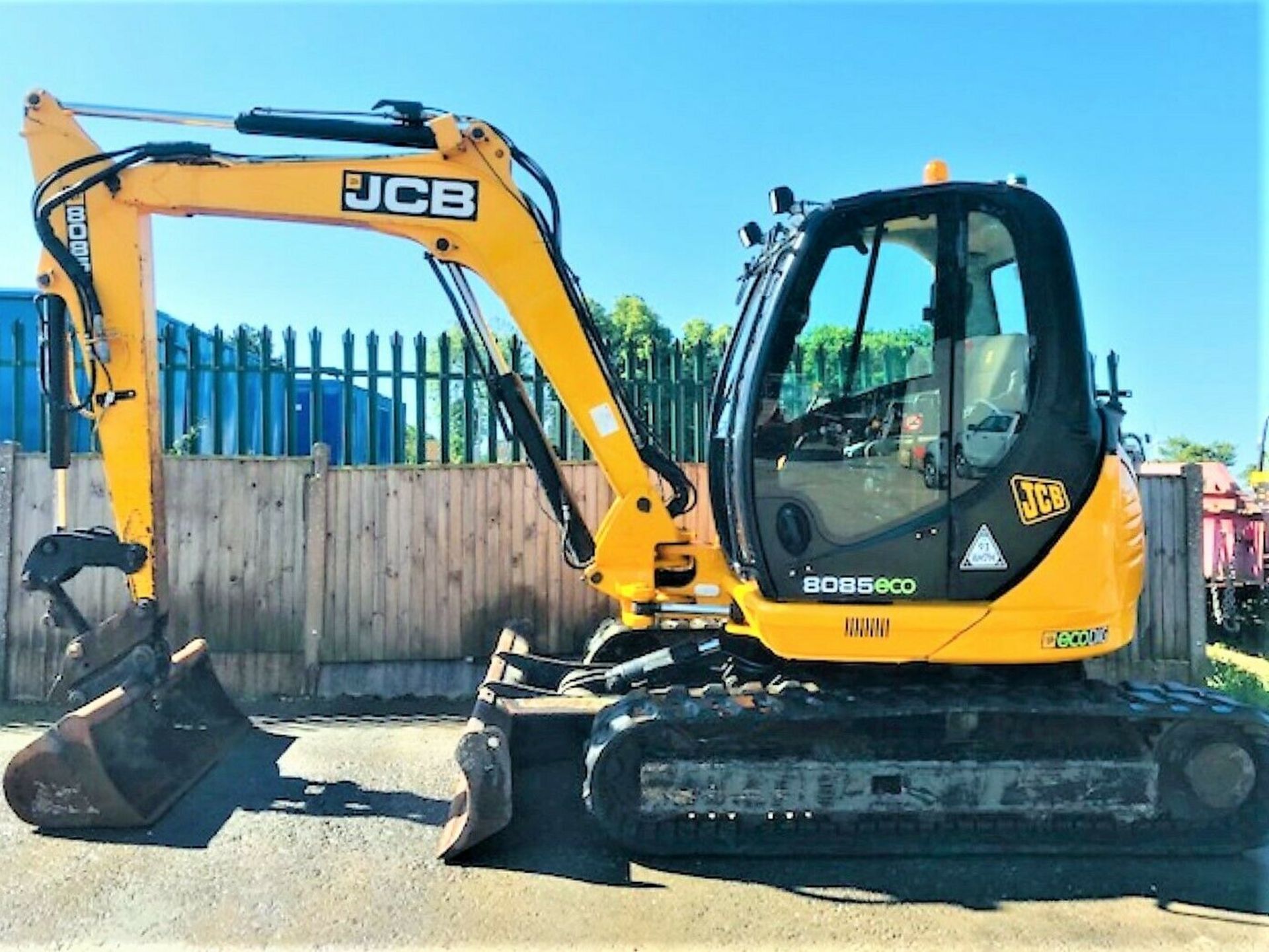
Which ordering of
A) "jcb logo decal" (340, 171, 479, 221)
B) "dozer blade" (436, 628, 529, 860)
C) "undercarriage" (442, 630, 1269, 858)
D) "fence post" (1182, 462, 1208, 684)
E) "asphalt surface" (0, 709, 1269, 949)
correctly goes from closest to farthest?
"asphalt surface" (0, 709, 1269, 949) < "dozer blade" (436, 628, 529, 860) < "undercarriage" (442, 630, 1269, 858) < "jcb logo decal" (340, 171, 479, 221) < "fence post" (1182, 462, 1208, 684)

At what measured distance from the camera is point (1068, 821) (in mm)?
4199

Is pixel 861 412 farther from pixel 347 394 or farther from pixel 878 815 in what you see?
pixel 347 394

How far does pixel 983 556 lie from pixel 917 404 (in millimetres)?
709

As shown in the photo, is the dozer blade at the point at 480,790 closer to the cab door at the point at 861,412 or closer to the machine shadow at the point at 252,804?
the machine shadow at the point at 252,804

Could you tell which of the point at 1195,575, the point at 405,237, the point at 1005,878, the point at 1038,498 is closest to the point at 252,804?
the point at 405,237

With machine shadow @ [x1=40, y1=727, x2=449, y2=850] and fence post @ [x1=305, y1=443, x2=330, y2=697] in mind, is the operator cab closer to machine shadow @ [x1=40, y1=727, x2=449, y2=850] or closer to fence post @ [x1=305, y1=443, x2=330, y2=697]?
machine shadow @ [x1=40, y1=727, x2=449, y2=850]

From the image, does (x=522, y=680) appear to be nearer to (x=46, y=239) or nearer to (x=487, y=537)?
(x=487, y=537)

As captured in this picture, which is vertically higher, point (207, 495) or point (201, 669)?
point (207, 495)

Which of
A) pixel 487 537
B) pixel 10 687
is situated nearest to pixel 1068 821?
pixel 487 537

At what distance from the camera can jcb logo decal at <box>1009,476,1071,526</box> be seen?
4.13m

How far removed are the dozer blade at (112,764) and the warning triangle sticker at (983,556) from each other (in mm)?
3853

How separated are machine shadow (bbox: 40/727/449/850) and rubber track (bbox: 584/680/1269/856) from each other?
44.2 inches

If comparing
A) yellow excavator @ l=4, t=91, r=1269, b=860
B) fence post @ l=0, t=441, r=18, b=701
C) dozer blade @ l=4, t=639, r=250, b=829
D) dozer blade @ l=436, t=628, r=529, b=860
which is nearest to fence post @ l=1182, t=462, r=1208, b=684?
yellow excavator @ l=4, t=91, r=1269, b=860

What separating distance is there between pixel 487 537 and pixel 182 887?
391 cm
